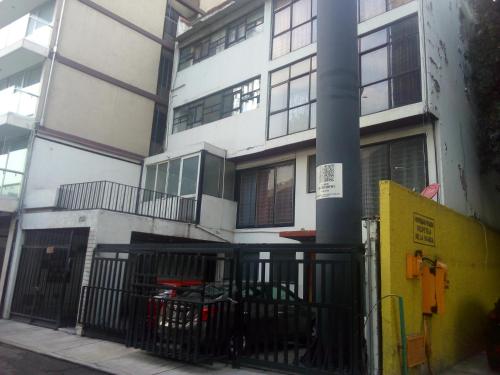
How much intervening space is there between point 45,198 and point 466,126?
13.2 m

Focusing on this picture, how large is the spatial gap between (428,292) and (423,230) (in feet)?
3.24

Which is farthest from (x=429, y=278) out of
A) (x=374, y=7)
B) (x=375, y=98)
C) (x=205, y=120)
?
(x=205, y=120)

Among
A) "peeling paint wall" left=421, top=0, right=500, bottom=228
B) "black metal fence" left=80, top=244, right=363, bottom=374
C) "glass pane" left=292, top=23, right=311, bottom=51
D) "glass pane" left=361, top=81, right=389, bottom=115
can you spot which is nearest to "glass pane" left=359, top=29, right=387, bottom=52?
"peeling paint wall" left=421, top=0, right=500, bottom=228

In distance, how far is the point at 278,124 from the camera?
46.4 feet

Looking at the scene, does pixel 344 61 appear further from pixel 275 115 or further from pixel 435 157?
pixel 275 115

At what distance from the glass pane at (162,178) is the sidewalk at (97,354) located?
6.95 m

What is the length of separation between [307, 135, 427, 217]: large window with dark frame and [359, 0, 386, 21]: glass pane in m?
3.91

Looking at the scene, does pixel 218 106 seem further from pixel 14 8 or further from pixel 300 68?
pixel 14 8

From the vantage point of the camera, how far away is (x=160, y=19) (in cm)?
1981

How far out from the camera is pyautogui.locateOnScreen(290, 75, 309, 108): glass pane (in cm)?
1349

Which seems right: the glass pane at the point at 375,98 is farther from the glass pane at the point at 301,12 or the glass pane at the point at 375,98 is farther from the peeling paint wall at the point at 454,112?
the glass pane at the point at 301,12

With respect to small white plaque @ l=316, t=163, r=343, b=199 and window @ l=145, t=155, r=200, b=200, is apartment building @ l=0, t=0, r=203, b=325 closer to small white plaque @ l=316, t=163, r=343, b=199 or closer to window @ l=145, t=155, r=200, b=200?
window @ l=145, t=155, r=200, b=200

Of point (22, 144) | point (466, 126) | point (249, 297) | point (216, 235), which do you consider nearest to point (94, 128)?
point (22, 144)

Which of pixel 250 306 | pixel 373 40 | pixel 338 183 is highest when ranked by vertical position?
pixel 373 40
